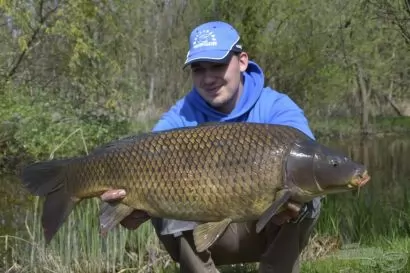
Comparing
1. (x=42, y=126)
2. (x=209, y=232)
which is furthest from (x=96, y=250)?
(x=42, y=126)

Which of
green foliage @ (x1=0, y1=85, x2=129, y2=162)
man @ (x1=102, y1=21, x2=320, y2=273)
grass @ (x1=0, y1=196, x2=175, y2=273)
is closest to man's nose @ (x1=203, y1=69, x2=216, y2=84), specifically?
man @ (x1=102, y1=21, x2=320, y2=273)

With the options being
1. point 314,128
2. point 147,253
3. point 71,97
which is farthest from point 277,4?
point 147,253

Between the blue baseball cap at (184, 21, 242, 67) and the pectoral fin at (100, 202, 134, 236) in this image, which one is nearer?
the pectoral fin at (100, 202, 134, 236)

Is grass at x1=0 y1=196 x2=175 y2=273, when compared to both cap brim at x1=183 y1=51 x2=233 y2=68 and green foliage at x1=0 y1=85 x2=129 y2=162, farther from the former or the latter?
green foliage at x1=0 y1=85 x2=129 y2=162

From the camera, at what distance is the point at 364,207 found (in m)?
4.62

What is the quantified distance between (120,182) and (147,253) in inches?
75.0

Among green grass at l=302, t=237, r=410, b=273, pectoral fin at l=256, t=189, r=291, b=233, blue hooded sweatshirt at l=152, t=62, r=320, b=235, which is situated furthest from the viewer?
green grass at l=302, t=237, r=410, b=273

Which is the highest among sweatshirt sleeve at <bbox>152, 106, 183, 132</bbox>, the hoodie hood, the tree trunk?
the hoodie hood

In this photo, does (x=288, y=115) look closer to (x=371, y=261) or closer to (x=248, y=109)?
(x=248, y=109)

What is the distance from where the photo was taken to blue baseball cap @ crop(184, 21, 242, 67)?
2.26 metres

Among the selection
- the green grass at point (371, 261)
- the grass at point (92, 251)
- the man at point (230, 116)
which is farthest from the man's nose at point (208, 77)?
the grass at point (92, 251)

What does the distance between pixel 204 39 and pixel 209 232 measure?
2.39ft

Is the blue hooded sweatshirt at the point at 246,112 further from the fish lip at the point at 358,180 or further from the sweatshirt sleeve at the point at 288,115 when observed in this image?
the fish lip at the point at 358,180

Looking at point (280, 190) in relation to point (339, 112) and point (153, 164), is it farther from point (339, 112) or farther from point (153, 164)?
point (339, 112)
